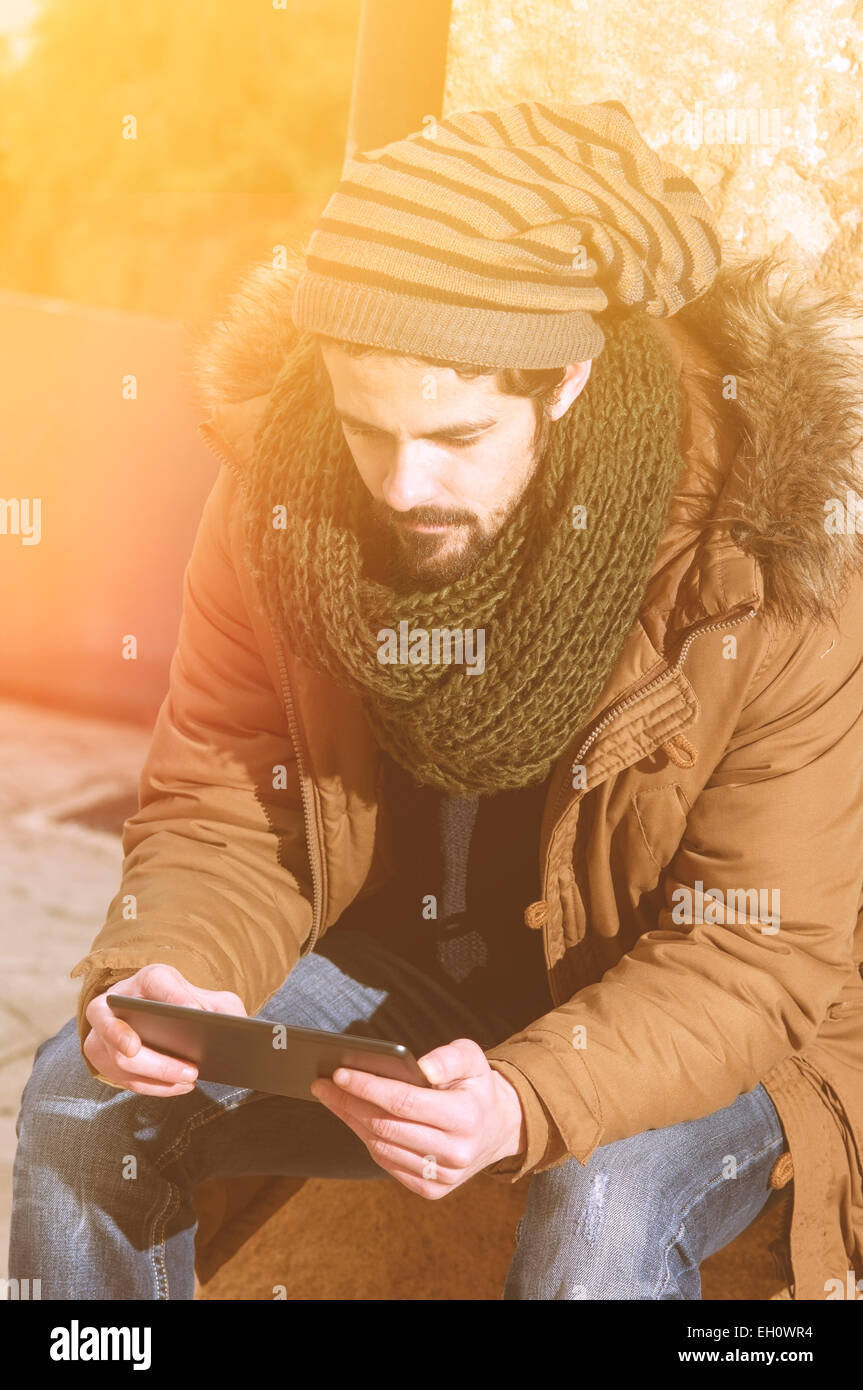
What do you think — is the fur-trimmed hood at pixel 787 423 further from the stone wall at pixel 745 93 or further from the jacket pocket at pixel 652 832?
the stone wall at pixel 745 93

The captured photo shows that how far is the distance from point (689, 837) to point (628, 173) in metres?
0.74

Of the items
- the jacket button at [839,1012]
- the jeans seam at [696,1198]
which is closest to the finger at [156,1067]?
the jeans seam at [696,1198]

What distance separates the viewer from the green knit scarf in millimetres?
1387

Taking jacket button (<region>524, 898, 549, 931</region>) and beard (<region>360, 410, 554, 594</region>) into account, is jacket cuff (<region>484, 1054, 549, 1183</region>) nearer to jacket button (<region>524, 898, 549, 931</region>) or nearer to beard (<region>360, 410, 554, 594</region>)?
jacket button (<region>524, 898, 549, 931</region>)

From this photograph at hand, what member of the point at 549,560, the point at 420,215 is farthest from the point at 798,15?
the point at 549,560

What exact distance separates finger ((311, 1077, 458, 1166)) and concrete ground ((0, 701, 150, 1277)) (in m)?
1.07

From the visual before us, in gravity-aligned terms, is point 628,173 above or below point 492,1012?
above

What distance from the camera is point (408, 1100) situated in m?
1.25

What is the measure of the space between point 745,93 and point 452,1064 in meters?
1.41

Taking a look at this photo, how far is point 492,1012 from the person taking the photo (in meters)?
1.70

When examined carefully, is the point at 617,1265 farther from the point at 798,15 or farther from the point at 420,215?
the point at 798,15

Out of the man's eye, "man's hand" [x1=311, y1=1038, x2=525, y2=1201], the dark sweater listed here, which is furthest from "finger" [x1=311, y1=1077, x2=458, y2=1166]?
the man's eye

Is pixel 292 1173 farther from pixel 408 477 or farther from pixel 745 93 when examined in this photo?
pixel 745 93

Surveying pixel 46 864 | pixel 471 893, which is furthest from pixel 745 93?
pixel 46 864
